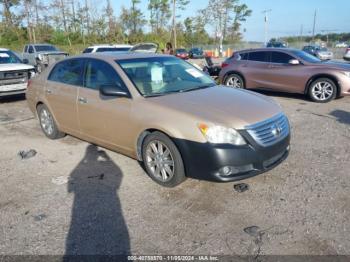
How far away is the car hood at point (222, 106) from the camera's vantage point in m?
3.49

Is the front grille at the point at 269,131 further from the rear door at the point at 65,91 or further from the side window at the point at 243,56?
the side window at the point at 243,56

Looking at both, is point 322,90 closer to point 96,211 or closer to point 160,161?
point 160,161

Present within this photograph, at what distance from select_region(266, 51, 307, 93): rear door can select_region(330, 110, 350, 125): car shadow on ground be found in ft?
5.18

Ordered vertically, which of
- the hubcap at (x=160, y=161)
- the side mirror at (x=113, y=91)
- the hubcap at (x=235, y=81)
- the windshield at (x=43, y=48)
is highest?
the windshield at (x=43, y=48)

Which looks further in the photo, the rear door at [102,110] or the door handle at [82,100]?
the door handle at [82,100]

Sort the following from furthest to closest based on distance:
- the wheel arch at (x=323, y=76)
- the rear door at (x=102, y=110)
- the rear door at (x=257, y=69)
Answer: the rear door at (x=257, y=69), the wheel arch at (x=323, y=76), the rear door at (x=102, y=110)

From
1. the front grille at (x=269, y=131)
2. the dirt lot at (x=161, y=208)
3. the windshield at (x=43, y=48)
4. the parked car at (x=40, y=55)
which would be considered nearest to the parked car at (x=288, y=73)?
the dirt lot at (x=161, y=208)

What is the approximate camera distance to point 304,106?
8516 mm

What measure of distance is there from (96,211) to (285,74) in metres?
7.59

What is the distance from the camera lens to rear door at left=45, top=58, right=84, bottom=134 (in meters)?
4.91

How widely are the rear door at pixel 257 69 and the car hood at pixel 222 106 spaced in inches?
225

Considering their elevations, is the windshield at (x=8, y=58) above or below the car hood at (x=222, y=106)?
above

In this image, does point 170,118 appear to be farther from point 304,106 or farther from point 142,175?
point 304,106

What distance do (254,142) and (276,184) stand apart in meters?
0.84
